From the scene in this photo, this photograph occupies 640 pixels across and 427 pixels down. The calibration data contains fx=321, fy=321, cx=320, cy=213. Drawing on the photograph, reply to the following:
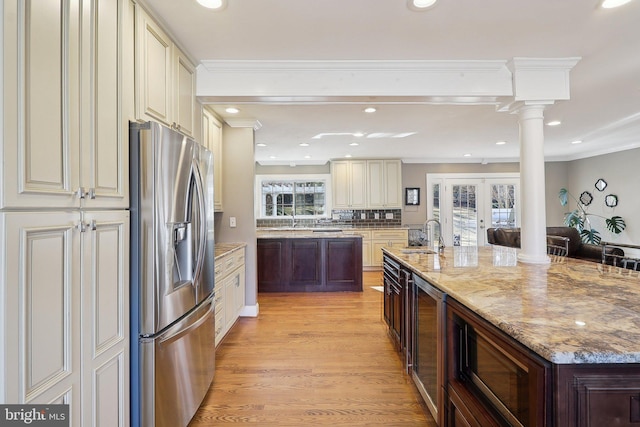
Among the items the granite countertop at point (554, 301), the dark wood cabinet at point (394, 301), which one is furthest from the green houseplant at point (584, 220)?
the dark wood cabinet at point (394, 301)

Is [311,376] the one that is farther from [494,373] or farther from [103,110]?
[103,110]

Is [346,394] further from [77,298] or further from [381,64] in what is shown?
[381,64]

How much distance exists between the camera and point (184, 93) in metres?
2.21

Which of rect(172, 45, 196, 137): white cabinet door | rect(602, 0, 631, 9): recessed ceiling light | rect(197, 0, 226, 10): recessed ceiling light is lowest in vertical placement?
rect(172, 45, 196, 137): white cabinet door

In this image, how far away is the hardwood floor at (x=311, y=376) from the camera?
1.98 metres

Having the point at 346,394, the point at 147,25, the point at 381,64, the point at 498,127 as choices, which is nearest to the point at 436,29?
the point at 381,64

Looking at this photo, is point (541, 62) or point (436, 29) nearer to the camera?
point (436, 29)

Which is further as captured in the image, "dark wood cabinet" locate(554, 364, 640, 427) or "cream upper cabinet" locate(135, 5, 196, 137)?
"cream upper cabinet" locate(135, 5, 196, 137)

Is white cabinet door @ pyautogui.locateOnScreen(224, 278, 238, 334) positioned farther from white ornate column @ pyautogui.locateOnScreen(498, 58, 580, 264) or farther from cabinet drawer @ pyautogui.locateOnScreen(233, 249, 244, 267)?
white ornate column @ pyautogui.locateOnScreen(498, 58, 580, 264)

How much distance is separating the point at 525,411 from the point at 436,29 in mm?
2006

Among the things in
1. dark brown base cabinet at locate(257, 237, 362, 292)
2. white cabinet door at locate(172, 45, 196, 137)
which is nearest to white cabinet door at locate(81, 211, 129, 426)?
white cabinet door at locate(172, 45, 196, 137)

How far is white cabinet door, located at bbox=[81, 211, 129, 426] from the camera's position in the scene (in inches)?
48.7

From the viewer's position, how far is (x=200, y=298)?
1.94 m

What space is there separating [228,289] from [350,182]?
4.46 meters
